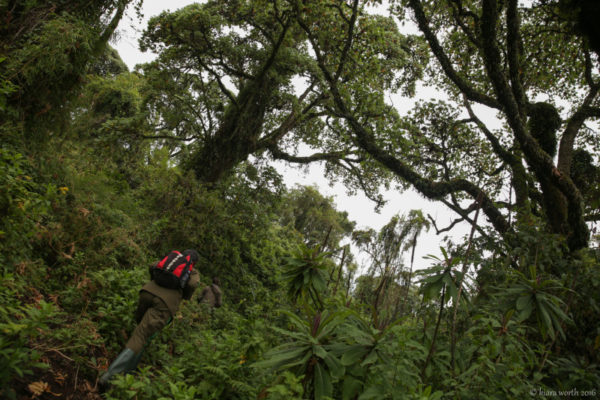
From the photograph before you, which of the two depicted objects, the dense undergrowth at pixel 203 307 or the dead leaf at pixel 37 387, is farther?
the dead leaf at pixel 37 387

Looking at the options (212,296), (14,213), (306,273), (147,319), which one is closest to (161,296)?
(147,319)

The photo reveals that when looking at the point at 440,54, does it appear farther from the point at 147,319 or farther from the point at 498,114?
the point at 147,319

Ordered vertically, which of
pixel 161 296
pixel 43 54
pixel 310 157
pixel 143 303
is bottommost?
pixel 143 303

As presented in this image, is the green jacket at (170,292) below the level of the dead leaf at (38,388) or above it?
above

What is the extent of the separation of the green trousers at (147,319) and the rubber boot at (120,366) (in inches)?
2.9

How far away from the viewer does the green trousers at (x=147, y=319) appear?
356 cm

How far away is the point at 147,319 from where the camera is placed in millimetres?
3756

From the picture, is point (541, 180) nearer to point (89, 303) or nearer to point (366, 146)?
point (366, 146)

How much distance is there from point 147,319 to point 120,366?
1.82ft

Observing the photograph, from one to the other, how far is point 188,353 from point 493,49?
7.26 m

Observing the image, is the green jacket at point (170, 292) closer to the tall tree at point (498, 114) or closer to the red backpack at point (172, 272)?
the red backpack at point (172, 272)

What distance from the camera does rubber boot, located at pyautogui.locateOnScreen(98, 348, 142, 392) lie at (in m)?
3.19

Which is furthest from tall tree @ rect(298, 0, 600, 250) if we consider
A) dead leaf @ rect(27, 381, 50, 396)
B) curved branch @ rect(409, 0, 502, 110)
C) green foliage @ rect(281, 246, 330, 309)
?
dead leaf @ rect(27, 381, 50, 396)

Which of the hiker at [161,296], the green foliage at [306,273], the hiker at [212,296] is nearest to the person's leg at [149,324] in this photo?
the hiker at [161,296]
